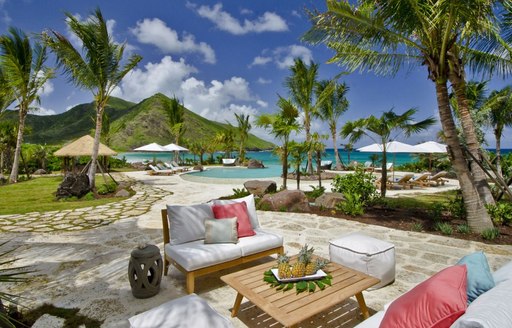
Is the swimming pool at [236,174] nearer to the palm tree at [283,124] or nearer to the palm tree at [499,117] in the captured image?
the palm tree at [283,124]

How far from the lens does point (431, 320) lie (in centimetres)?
148

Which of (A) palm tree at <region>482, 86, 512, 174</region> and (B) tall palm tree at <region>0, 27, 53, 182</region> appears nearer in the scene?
(B) tall palm tree at <region>0, 27, 53, 182</region>

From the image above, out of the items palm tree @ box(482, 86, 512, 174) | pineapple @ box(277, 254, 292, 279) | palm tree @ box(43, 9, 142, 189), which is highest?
palm tree @ box(43, 9, 142, 189)

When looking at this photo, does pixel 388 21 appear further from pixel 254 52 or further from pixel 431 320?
pixel 254 52

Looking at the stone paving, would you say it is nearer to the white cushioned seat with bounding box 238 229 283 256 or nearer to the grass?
the grass

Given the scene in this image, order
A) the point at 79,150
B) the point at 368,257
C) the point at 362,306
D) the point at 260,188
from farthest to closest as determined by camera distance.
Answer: the point at 79,150
the point at 260,188
the point at 368,257
the point at 362,306

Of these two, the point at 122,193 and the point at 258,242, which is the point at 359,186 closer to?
the point at 258,242

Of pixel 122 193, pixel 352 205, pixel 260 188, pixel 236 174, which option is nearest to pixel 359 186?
pixel 352 205

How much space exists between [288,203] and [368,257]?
460cm

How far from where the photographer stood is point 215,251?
145 inches

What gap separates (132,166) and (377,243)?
25924 mm

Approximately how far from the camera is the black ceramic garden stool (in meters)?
3.40

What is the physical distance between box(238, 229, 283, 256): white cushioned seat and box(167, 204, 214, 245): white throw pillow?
2.13ft

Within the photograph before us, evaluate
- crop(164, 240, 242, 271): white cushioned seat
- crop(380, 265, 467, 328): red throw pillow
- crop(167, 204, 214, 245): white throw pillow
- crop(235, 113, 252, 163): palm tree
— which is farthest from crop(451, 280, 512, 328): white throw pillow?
crop(235, 113, 252, 163): palm tree
